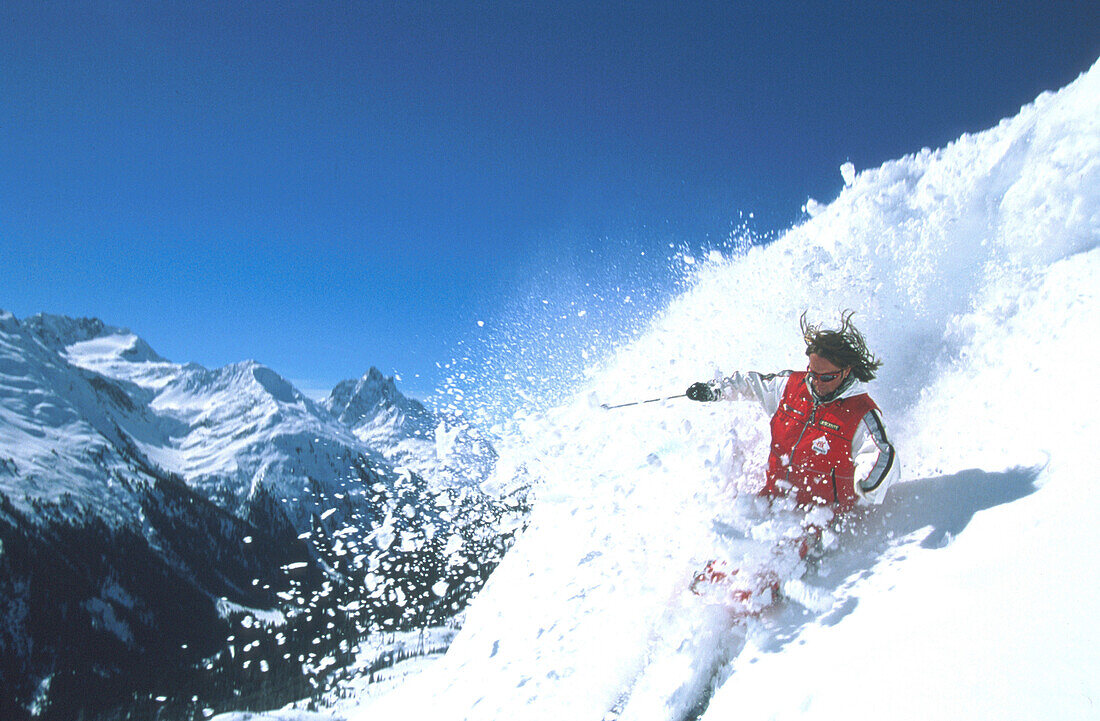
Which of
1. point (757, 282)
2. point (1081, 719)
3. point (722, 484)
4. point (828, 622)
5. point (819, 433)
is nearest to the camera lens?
point (1081, 719)

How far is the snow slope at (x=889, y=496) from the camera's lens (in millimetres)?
3533

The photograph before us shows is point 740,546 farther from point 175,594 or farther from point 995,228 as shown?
point 175,594

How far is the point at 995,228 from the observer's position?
7.93m

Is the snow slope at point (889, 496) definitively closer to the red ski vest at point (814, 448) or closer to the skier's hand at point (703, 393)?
the red ski vest at point (814, 448)

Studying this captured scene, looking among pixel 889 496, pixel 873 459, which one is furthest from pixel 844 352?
pixel 889 496

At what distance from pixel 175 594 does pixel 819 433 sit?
673 ft

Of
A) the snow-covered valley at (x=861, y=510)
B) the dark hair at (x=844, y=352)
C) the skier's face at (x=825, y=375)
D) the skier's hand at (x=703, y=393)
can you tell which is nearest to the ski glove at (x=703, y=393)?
the skier's hand at (x=703, y=393)

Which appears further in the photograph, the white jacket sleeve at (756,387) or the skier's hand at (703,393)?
the skier's hand at (703,393)

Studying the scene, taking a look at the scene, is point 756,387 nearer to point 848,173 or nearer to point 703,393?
point 703,393

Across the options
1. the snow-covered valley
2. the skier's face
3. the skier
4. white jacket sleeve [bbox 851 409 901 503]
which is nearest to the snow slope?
the snow-covered valley

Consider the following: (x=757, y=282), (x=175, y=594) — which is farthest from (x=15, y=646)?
(x=757, y=282)

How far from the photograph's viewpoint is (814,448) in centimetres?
534

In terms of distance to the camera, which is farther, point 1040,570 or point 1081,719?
point 1040,570

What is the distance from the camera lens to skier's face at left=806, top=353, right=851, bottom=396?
17.4 feet
